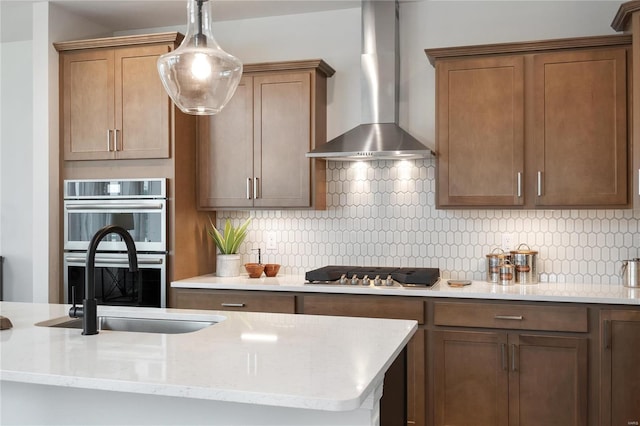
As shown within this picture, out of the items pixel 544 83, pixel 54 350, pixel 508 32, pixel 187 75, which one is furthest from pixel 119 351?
pixel 508 32

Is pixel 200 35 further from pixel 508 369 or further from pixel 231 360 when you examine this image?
pixel 508 369

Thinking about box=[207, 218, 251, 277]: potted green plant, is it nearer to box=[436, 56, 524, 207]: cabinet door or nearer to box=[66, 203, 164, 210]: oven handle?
box=[66, 203, 164, 210]: oven handle

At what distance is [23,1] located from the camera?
4383 millimetres

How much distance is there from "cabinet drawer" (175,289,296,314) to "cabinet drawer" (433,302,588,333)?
3.10ft

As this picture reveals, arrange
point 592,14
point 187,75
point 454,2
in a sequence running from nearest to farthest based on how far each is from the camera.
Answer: point 187,75
point 592,14
point 454,2

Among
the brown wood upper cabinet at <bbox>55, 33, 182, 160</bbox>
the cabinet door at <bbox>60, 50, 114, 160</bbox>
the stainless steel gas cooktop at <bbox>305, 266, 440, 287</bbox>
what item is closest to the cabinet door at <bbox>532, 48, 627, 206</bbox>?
the stainless steel gas cooktop at <bbox>305, 266, 440, 287</bbox>

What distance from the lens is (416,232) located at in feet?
14.4

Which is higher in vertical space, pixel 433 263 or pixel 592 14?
pixel 592 14

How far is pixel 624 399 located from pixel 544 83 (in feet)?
6.10

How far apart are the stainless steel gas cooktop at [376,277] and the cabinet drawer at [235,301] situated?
0.22 m

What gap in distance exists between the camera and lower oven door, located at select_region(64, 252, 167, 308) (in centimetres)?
423

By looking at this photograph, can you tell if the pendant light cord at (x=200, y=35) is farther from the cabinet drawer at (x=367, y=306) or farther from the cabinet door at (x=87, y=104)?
the cabinet door at (x=87, y=104)

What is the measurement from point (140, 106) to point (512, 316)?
9.05ft

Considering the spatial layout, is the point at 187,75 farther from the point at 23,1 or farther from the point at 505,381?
the point at 23,1
